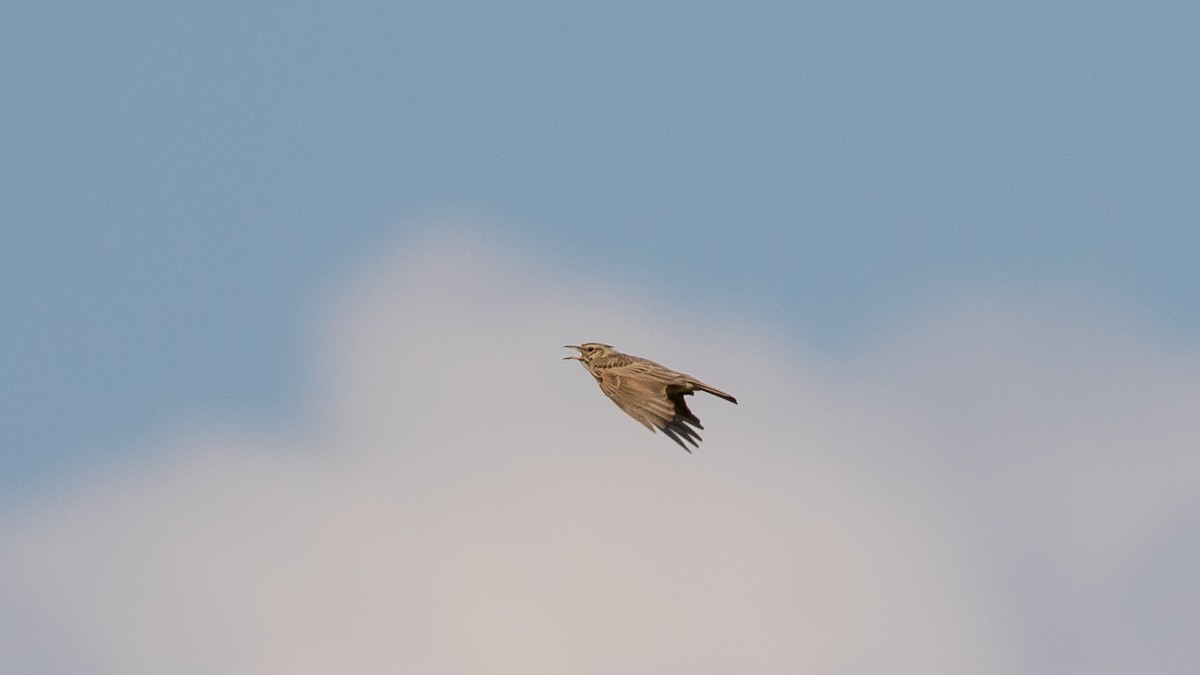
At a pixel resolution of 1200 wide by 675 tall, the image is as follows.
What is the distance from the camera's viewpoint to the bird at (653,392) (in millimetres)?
32625

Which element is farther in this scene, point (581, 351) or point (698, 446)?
point (581, 351)

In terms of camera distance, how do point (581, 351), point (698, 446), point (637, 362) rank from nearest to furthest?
1. point (698, 446)
2. point (637, 362)
3. point (581, 351)

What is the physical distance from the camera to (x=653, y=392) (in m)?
33.3

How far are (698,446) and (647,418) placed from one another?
1249mm

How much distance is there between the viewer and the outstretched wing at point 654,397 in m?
32.7

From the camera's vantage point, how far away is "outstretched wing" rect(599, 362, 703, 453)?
3266cm

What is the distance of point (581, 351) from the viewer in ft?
122

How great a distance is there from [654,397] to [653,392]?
0.58ft

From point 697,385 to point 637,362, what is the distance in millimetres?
2105

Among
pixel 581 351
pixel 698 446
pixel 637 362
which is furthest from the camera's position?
pixel 581 351

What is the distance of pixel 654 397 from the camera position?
109ft

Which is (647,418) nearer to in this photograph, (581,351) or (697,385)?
(697,385)

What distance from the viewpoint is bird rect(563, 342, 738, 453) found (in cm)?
3262

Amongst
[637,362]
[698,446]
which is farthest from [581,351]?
[698,446]
